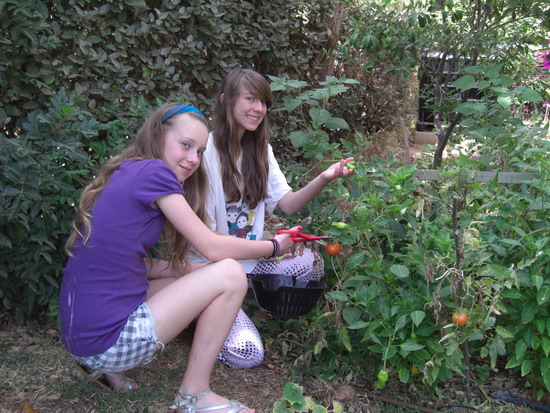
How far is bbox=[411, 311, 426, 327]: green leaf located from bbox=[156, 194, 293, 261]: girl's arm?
1.94 ft

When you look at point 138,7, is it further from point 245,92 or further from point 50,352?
point 50,352

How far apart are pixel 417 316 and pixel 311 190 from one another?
2.78 feet

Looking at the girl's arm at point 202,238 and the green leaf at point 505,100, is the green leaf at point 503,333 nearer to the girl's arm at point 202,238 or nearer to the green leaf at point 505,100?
the girl's arm at point 202,238

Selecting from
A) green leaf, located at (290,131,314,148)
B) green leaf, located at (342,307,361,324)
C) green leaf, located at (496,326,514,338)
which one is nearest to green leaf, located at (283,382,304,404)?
green leaf, located at (342,307,361,324)

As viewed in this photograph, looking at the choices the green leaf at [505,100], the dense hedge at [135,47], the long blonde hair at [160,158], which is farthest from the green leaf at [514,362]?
the dense hedge at [135,47]

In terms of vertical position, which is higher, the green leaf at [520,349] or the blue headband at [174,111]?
the blue headband at [174,111]

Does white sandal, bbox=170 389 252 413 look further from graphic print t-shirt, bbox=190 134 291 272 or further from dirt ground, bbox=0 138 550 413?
graphic print t-shirt, bbox=190 134 291 272

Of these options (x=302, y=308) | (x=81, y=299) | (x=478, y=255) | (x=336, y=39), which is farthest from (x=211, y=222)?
(x=336, y=39)

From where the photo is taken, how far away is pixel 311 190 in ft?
8.26

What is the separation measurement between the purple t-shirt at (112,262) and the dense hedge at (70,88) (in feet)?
1.36

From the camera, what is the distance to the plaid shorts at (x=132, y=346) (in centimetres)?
190

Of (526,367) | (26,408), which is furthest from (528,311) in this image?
(26,408)

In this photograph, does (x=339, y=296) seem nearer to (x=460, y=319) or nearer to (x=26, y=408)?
(x=460, y=319)

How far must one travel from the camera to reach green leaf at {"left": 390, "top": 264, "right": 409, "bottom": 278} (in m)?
1.91
